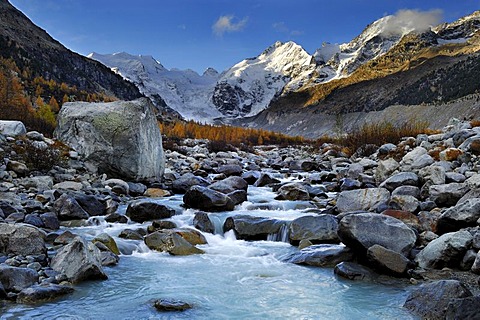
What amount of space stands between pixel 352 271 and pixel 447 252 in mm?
1479

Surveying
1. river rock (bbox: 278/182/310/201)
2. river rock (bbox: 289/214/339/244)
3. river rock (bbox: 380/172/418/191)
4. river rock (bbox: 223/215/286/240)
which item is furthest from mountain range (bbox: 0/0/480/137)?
river rock (bbox: 289/214/339/244)

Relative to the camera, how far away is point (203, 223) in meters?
9.86

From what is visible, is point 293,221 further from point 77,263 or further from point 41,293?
point 41,293

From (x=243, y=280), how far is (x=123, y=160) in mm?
8873

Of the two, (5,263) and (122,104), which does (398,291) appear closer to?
(5,263)

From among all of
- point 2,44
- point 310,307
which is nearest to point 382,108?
point 2,44

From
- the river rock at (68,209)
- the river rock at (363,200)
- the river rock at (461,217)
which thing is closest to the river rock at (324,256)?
the river rock at (461,217)

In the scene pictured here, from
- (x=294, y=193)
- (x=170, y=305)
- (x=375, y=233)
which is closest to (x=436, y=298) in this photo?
(x=375, y=233)

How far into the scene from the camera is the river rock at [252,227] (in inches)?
371

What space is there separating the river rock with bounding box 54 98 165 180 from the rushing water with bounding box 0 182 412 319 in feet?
21.0

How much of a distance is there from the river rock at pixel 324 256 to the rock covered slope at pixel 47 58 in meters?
71.4

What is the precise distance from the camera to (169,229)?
9.17 m

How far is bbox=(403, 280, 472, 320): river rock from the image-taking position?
16.6ft

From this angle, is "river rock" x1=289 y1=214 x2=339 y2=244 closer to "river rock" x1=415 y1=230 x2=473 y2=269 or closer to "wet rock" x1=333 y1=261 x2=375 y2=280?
"wet rock" x1=333 y1=261 x2=375 y2=280
